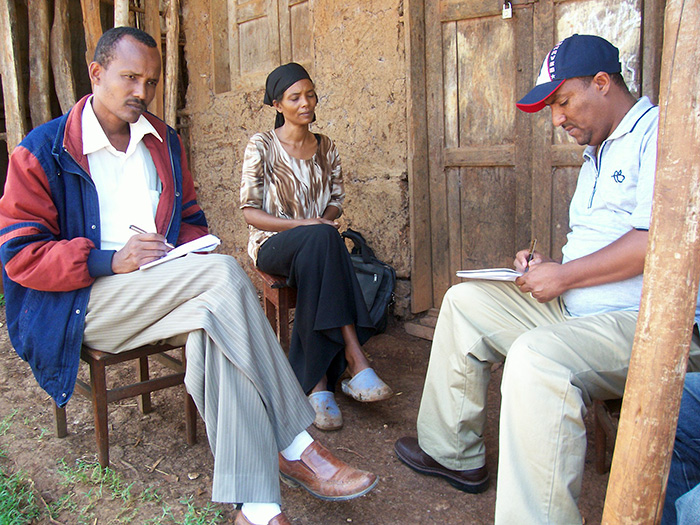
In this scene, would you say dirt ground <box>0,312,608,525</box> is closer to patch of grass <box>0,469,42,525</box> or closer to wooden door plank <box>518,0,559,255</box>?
patch of grass <box>0,469,42,525</box>

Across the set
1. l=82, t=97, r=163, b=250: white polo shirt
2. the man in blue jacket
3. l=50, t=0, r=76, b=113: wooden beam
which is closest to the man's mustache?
the man in blue jacket

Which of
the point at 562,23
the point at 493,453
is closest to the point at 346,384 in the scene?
the point at 493,453

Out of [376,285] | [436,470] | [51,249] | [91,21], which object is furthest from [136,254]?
[91,21]

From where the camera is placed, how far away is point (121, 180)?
252 cm

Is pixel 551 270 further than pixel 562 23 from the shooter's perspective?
No

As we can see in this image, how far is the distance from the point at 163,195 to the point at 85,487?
1.20 metres

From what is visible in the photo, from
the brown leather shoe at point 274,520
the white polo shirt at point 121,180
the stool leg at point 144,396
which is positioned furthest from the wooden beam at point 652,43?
the stool leg at point 144,396

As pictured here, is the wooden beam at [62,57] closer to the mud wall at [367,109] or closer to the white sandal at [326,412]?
the mud wall at [367,109]

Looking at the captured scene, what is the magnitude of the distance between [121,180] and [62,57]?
3149mm

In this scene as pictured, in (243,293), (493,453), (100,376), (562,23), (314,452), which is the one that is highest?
(562,23)

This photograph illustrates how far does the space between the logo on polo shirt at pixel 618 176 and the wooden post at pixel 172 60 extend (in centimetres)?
395

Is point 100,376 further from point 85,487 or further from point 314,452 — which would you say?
point 314,452

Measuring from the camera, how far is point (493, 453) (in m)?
2.62

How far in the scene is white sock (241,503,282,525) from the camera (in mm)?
1941
